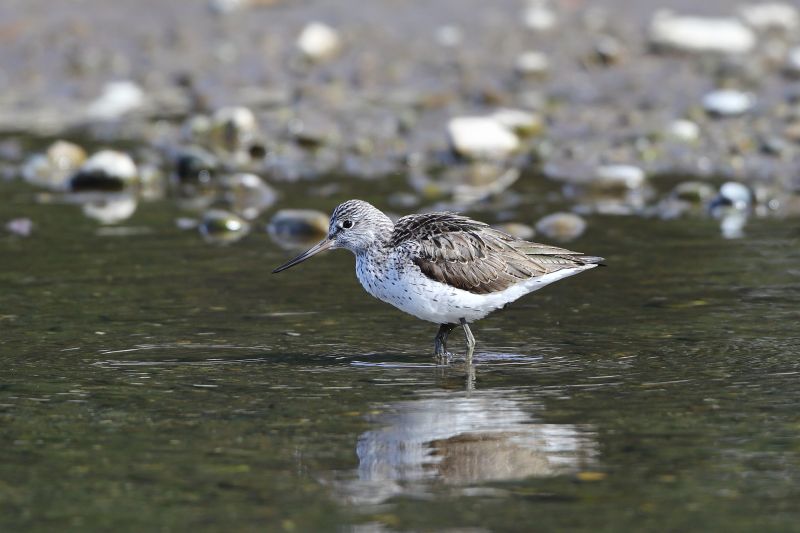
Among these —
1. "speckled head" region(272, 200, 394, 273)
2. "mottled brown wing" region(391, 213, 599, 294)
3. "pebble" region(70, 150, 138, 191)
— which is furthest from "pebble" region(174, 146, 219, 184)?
"mottled brown wing" region(391, 213, 599, 294)

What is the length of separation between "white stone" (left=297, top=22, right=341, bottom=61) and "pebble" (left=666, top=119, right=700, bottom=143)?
6650 millimetres

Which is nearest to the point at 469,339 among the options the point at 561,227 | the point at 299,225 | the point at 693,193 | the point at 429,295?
the point at 429,295

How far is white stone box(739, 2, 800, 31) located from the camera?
75.7 ft

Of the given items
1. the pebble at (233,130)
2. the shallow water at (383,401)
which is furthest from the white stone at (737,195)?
the pebble at (233,130)

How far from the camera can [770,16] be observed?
23.2m

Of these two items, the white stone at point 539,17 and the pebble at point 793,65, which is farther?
the white stone at point 539,17

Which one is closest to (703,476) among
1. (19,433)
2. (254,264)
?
(19,433)

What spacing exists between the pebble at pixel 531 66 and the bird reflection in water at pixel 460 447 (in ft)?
45.2

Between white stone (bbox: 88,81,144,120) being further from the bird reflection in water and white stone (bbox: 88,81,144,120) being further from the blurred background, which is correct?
the bird reflection in water

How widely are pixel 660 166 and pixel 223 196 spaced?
5.98 m

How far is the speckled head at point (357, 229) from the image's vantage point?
1082cm

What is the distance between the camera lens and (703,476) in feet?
23.7

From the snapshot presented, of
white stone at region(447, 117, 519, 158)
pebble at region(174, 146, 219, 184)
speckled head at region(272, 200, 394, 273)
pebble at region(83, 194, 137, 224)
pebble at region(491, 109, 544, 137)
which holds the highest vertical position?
pebble at region(491, 109, 544, 137)

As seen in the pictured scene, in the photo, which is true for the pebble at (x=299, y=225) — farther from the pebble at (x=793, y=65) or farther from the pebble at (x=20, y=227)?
the pebble at (x=793, y=65)
